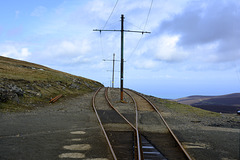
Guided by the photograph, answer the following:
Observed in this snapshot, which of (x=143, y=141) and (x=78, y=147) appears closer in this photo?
(x=78, y=147)

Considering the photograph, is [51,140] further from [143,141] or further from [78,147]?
[143,141]

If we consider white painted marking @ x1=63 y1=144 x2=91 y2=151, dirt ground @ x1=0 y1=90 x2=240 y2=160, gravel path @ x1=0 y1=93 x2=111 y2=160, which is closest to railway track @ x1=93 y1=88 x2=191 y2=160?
dirt ground @ x1=0 y1=90 x2=240 y2=160

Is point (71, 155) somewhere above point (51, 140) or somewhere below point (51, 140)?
below

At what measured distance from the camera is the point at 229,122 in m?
14.7

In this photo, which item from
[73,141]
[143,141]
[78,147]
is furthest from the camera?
[143,141]

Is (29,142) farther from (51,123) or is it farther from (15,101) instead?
(15,101)

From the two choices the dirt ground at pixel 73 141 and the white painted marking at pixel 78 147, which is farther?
the white painted marking at pixel 78 147

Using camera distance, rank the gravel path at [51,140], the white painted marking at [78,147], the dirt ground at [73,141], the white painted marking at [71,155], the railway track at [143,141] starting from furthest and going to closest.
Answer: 1. the white painted marking at [78,147]
2. the railway track at [143,141]
3. the dirt ground at [73,141]
4. the gravel path at [51,140]
5. the white painted marking at [71,155]

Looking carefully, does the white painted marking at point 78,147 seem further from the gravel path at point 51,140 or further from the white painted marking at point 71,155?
the white painted marking at point 71,155

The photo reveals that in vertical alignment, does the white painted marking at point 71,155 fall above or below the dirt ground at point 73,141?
below

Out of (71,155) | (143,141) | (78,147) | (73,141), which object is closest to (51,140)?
(73,141)

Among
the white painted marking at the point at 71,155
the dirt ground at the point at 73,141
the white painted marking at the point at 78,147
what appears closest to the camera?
the white painted marking at the point at 71,155

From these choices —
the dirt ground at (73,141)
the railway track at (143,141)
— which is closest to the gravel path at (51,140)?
the dirt ground at (73,141)

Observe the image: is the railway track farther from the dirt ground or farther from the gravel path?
the gravel path
